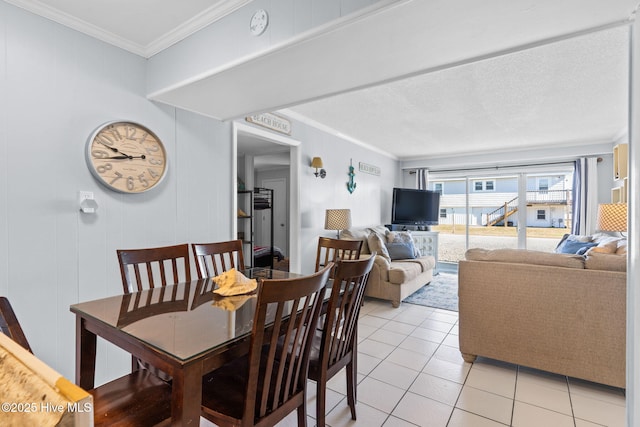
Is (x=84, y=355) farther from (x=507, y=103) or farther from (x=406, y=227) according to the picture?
(x=406, y=227)

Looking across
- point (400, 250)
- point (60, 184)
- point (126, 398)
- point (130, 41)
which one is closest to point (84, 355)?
point (126, 398)

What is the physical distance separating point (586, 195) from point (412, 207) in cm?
277

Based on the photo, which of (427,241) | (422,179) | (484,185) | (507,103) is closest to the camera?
(507,103)

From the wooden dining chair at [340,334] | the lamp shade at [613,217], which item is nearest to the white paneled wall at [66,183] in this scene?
the wooden dining chair at [340,334]

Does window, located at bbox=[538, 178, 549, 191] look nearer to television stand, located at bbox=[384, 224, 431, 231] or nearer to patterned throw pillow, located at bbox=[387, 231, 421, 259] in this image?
television stand, located at bbox=[384, 224, 431, 231]

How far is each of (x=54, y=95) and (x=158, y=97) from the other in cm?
61

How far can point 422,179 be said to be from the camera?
6512mm

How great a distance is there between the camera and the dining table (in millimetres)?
1001

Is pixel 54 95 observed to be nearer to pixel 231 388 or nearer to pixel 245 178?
pixel 231 388

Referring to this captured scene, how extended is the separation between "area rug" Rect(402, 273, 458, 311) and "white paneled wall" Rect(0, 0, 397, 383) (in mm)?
3127

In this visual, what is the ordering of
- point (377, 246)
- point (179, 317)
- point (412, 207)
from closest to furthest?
point (179, 317) → point (377, 246) → point (412, 207)

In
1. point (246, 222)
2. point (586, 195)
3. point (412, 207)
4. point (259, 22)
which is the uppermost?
point (259, 22)

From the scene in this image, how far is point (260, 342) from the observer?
1.09m

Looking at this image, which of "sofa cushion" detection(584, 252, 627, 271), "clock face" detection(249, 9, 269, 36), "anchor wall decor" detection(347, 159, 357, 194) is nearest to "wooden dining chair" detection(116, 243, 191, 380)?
"clock face" detection(249, 9, 269, 36)
